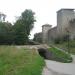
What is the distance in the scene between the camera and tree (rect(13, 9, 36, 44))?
230ft

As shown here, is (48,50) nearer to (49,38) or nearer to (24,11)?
(49,38)

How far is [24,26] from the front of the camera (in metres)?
76.9

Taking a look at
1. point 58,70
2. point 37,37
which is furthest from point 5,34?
point 58,70

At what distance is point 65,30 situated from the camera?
71625 mm

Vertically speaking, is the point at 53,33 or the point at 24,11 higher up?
the point at 24,11

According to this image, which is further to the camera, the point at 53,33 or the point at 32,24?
the point at 32,24

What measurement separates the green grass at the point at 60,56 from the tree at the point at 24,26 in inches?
507

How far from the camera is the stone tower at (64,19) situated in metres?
73.0

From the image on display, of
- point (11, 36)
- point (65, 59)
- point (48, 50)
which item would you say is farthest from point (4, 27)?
point (65, 59)

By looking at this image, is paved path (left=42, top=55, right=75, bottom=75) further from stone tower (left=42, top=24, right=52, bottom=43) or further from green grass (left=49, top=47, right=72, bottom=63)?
stone tower (left=42, top=24, right=52, bottom=43)

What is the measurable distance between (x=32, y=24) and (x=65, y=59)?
36.4m

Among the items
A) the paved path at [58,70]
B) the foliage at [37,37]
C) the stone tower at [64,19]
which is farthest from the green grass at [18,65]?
the foliage at [37,37]

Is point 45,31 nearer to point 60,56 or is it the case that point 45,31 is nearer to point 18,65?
point 60,56

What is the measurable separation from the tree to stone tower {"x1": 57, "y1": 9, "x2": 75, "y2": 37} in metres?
7.81
